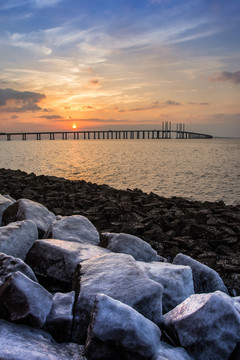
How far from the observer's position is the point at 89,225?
169 inches

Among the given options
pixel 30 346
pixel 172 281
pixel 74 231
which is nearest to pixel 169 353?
pixel 172 281

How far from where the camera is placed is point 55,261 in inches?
126

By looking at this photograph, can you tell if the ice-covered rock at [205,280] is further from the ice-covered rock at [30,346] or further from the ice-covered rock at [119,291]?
the ice-covered rock at [30,346]

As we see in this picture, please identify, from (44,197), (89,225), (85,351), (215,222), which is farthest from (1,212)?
(44,197)

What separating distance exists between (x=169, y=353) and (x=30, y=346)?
0.94 metres

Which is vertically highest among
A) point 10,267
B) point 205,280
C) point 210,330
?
point 10,267

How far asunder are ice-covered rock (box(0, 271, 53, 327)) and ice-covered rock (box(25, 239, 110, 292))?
2.33 feet

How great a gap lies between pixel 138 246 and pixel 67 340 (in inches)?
60.1

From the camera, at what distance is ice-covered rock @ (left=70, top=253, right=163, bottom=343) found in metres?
2.40

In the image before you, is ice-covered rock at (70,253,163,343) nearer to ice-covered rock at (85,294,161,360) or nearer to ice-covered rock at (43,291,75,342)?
ice-covered rock at (43,291,75,342)

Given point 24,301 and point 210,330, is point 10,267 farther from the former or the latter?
point 210,330

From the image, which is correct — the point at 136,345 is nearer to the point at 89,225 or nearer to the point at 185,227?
the point at 89,225

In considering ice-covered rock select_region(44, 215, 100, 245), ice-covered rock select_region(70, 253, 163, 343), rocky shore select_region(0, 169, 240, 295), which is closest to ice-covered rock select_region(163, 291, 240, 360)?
ice-covered rock select_region(70, 253, 163, 343)

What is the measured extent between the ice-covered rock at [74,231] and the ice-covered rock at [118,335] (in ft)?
5.93
